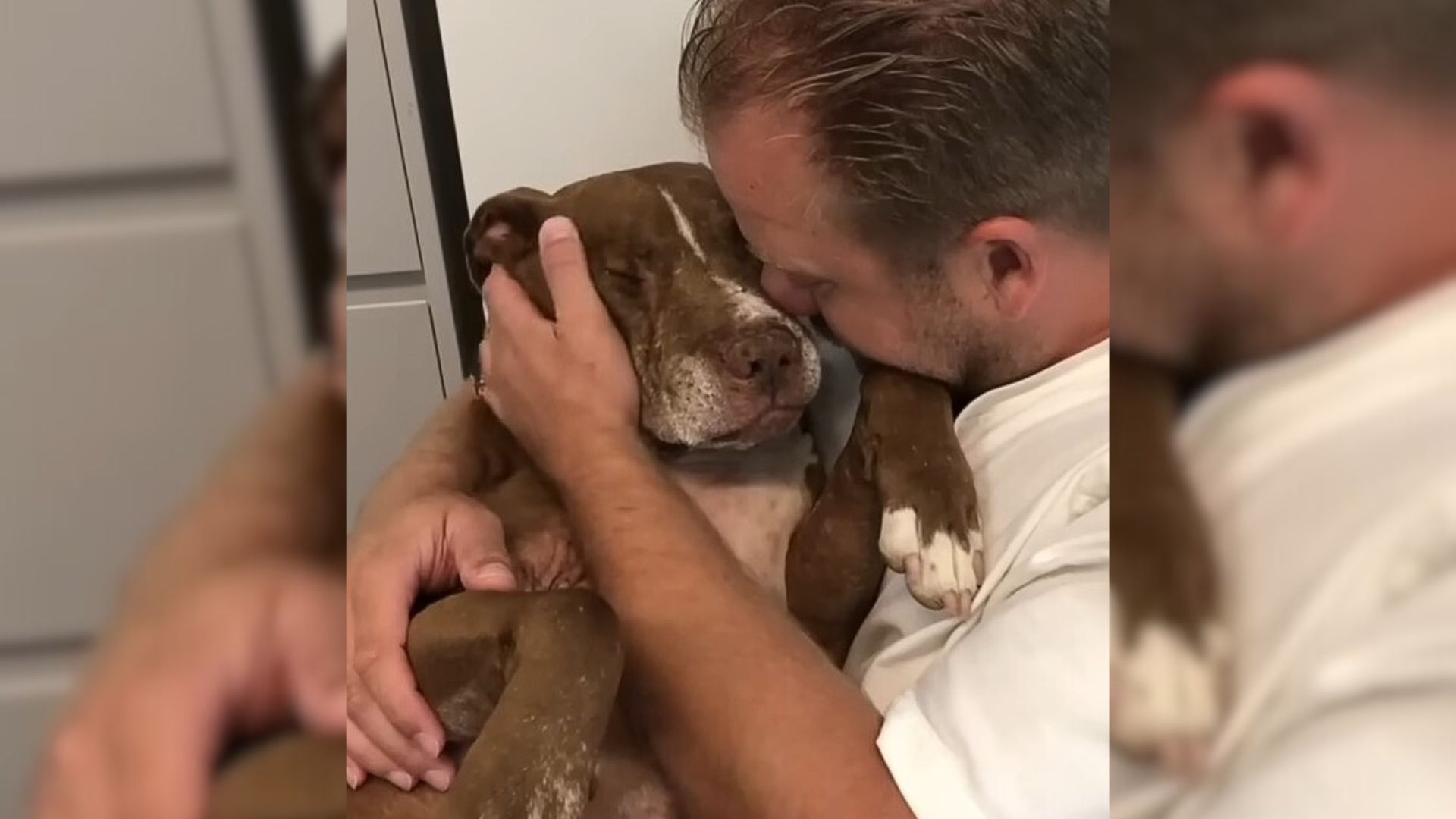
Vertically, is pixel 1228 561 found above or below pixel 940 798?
above

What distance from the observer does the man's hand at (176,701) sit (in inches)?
8.1

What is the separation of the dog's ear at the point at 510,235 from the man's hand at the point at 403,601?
5.2 inches

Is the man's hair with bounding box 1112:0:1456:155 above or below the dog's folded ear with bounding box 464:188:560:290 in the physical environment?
above

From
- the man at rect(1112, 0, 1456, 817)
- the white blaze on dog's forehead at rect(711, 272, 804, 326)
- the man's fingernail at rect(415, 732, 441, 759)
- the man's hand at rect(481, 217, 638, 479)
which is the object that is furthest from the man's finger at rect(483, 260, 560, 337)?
the man at rect(1112, 0, 1456, 817)

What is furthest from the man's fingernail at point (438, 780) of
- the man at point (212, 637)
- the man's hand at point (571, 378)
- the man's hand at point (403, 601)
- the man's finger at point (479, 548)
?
the man at point (212, 637)

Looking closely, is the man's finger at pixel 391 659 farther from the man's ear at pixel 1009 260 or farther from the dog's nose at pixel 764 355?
the man's ear at pixel 1009 260

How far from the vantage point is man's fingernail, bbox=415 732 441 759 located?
60cm

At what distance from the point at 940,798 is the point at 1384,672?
27 cm

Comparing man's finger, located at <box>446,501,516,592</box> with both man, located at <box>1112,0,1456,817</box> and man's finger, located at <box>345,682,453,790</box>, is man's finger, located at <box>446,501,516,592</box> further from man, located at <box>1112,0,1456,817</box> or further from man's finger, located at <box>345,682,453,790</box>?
man, located at <box>1112,0,1456,817</box>

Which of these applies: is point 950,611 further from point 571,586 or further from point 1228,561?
point 1228,561

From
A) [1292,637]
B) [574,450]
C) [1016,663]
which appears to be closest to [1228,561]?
[1292,637]

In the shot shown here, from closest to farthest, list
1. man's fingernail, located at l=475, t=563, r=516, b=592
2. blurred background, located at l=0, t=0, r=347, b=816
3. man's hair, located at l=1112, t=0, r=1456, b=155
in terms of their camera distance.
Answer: blurred background, located at l=0, t=0, r=347, b=816 → man's hair, located at l=1112, t=0, r=1456, b=155 → man's fingernail, located at l=475, t=563, r=516, b=592

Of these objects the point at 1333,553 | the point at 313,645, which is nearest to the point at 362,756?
the point at 313,645

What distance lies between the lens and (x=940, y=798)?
0.60 metres
